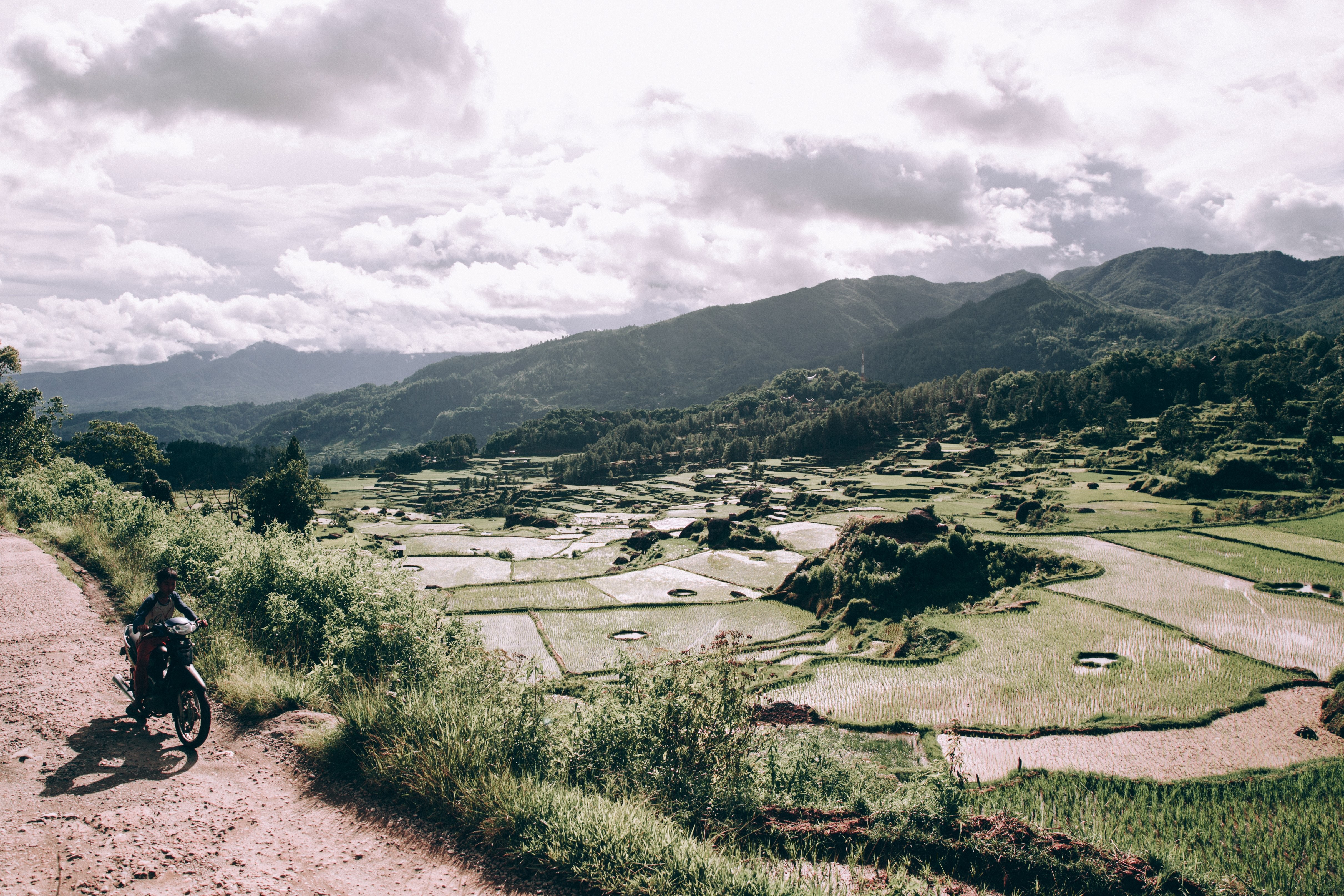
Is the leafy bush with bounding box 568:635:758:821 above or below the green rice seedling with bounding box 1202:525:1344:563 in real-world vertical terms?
above

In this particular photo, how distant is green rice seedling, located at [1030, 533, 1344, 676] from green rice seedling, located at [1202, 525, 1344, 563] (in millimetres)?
6770

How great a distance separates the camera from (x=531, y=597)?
4134cm

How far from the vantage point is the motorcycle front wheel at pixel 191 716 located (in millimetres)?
9945

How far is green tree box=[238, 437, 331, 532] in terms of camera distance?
57.9 meters

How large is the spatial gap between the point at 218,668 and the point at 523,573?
37412 millimetres

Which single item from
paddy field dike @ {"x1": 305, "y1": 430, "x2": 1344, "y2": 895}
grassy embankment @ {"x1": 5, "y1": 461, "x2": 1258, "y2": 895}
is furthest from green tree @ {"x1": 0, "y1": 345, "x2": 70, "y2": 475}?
grassy embankment @ {"x1": 5, "y1": 461, "x2": 1258, "y2": 895}

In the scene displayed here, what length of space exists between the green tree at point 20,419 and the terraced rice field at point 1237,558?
77.9 m

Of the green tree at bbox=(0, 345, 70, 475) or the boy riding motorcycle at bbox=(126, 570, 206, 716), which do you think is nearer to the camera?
the boy riding motorcycle at bbox=(126, 570, 206, 716)

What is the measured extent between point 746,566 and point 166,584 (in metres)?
40.9

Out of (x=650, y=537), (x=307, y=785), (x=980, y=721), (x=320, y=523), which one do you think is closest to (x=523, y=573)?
(x=650, y=537)

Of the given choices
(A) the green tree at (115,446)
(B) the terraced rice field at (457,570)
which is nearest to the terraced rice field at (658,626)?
(B) the terraced rice field at (457,570)

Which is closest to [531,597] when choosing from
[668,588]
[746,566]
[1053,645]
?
[668,588]

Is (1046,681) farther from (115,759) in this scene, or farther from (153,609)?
(153,609)

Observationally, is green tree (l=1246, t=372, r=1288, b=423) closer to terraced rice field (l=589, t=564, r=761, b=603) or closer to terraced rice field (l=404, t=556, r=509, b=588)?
terraced rice field (l=589, t=564, r=761, b=603)
